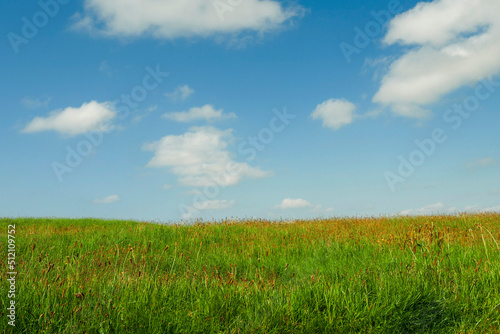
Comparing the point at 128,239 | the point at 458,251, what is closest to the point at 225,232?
the point at 128,239

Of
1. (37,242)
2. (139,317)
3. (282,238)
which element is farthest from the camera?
(282,238)

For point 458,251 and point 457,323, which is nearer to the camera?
point 457,323

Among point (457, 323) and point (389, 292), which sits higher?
point (389, 292)

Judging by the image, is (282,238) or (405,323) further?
(282,238)

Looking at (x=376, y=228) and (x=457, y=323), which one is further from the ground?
(x=376, y=228)

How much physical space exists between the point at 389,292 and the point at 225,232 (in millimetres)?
7069

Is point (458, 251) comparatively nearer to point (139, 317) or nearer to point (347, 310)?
point (347, 310)

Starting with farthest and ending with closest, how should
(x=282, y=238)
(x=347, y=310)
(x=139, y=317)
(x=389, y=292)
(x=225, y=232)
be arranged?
1. (x=225, y=232)
2. (x=282, y=238)
3. (x=389, y=292)
4. (x=347, y=310)
5. (x=139, y=317)

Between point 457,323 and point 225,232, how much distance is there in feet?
24.6

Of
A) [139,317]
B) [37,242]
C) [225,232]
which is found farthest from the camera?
[225,232]

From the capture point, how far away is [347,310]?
4.12m

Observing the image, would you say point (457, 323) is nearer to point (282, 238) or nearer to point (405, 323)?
point (405, 323)

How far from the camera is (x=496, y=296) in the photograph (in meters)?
4.72

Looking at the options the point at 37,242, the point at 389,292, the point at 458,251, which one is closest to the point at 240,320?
the point at 389,292
